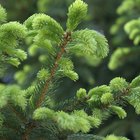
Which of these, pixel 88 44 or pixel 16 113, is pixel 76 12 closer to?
pixel 88 44

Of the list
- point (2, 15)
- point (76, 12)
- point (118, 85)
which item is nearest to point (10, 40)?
point (2, 15)

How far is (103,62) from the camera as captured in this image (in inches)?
203

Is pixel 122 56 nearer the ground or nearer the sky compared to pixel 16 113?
nearer the sky

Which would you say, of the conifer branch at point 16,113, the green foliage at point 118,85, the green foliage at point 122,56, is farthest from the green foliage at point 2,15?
the green foliage at point 122,56

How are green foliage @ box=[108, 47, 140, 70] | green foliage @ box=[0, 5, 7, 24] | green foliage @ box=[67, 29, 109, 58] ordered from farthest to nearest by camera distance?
green foliage @ box=[108, 47, 140, 70] < green foliage @ box=[0, 5, 7, 24] < green foliage @ box=[67, 29, 109, 58]

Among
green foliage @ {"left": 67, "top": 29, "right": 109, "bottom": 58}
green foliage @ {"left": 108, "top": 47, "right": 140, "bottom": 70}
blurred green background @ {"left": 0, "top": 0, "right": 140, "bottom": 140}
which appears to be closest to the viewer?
green foliage @ {"left": 67, "top": 29, "right": 109, "bottom": 58}

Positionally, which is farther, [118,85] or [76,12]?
[118,85]

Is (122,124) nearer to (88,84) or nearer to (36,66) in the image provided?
(88,84)

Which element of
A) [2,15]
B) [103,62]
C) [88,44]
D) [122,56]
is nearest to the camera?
[88,44]

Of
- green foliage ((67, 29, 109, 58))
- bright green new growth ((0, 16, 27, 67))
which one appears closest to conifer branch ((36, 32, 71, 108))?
green foliage ((67, 29, 109, 58))

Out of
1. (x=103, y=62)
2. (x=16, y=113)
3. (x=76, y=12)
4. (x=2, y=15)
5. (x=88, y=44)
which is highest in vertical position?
(x=103, y=62)

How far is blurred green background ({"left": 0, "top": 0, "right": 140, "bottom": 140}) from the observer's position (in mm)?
4426

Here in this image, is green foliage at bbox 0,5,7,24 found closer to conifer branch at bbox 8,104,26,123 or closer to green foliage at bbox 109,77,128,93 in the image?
conifer branch at bbox 8,104,26,123

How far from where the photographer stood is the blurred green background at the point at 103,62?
443 centimetres
